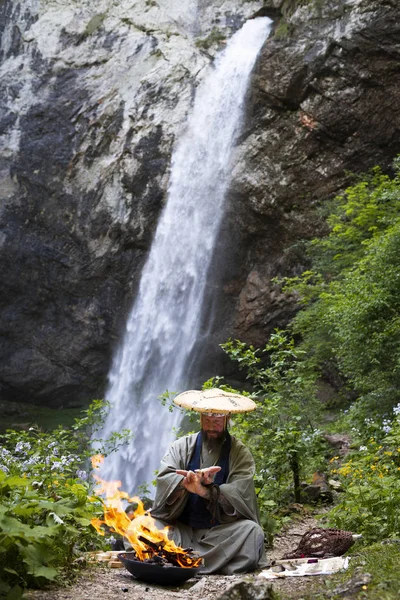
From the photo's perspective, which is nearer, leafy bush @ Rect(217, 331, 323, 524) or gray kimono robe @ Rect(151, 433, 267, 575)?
gray kimono robe @ Rect(151, 433, 267, 575)

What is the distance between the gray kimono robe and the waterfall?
474 inches

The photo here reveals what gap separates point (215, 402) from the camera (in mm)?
5105

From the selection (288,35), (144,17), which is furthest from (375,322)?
(144,17)

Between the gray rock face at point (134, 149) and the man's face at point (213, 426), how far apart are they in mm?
12148

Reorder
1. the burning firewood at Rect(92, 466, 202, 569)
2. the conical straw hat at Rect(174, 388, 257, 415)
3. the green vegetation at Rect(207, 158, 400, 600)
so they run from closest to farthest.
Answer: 1. the burning firewood at Rect(92, 466, 202, 569)
2. the conical straw hat at Rect(174, 388, 257, 415)
3. the green vegetation at Rect(207, 158, 400, 600)

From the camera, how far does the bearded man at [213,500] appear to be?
4641mm

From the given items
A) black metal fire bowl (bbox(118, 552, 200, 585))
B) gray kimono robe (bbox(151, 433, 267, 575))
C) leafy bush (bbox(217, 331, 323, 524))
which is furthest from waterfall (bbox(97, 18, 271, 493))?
black metal fire bowl (bbox(118, 552, 200, 585))

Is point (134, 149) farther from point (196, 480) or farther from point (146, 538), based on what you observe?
point (146, 538)

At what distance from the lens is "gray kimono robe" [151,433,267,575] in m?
4.64

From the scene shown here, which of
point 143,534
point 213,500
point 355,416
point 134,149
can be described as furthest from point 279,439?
point 134,149

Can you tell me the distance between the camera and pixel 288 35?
17.2 meters

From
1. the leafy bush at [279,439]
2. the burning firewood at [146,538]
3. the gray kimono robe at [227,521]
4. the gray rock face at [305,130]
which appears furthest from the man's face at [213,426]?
the gray rock face at [305,130]

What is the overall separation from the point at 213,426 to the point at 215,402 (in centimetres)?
20

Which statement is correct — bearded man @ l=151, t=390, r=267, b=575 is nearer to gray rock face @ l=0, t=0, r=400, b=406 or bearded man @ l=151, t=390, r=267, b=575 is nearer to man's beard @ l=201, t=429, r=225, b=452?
man's beard @ l=201, t=429, r=225, b=452
